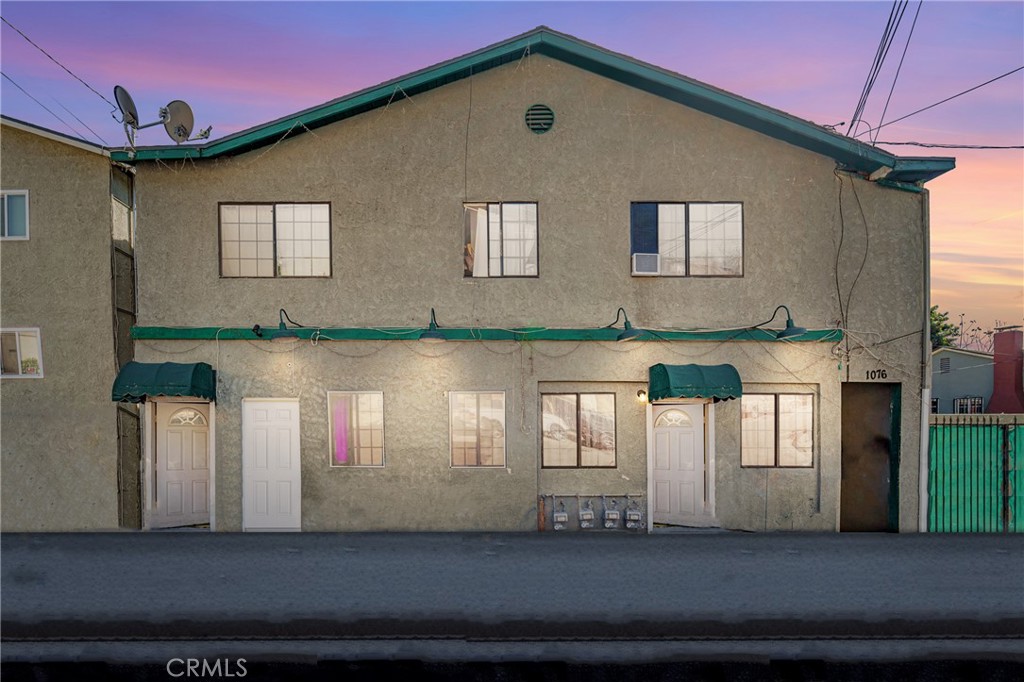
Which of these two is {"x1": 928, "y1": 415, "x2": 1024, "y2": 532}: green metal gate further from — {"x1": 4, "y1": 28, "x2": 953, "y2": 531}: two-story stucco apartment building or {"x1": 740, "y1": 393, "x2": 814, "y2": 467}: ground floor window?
{"x1": 740, "y1": 393, "x2": 814, "y2": 467}: ground floor window

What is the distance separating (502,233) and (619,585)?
6678mm

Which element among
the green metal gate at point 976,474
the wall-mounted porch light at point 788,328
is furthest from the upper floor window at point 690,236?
A: the green metal gate at point 976,474

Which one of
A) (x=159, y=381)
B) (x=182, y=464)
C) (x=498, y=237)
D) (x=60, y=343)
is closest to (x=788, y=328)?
(x=498, y=237)

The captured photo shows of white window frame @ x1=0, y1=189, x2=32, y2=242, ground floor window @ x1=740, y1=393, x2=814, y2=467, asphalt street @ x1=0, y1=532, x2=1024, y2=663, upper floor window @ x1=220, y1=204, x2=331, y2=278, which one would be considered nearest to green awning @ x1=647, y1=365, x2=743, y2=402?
ground floor window @ x1=740, y1=393, x2=814, y2=467

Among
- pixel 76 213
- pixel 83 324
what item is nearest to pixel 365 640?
pixel 83 324

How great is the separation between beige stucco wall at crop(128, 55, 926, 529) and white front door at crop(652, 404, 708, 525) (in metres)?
0.41

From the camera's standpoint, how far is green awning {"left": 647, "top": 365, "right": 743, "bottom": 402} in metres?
11.1

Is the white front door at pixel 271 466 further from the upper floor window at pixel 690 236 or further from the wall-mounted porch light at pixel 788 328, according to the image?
the wall-mounted porch light at pixel 788 328

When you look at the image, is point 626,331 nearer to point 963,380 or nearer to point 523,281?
point 523,281

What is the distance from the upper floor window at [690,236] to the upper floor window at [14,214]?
1160 centimetres

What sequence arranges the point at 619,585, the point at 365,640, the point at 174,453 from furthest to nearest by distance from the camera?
the point at 174,453
the point at 619,585
the point at 365,640

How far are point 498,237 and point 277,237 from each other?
430 centimetres

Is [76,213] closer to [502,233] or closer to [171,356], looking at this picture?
Result: [171,356]

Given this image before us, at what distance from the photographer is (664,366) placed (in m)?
11.5
